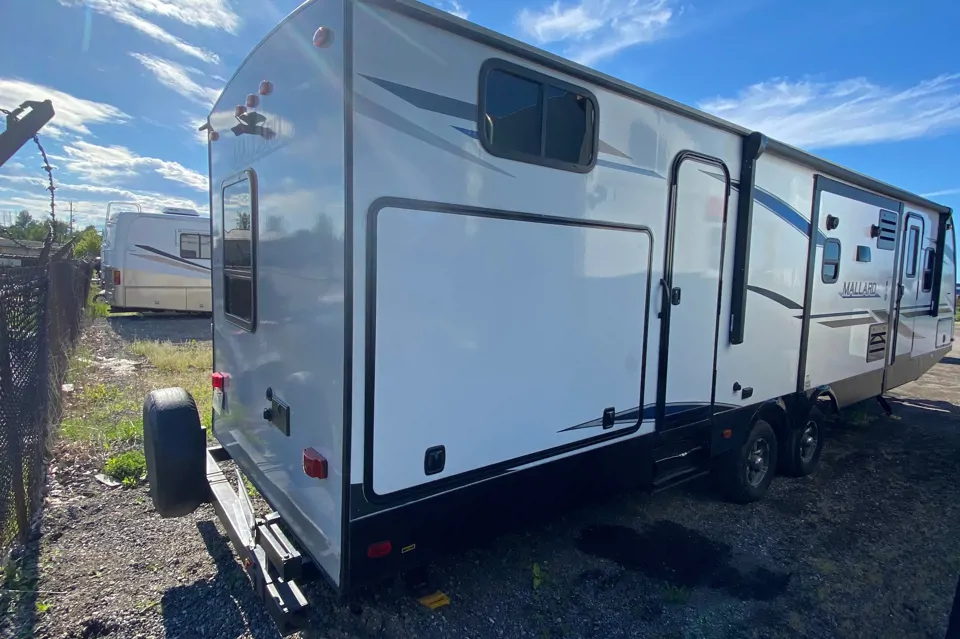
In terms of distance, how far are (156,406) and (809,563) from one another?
Answer: 13.6 feet

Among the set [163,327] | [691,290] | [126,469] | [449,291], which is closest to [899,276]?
[691,290]

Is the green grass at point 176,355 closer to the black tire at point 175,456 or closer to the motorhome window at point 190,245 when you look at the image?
the motorhome window at point 190,245

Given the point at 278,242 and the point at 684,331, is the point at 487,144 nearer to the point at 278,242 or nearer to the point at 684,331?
the point at 278,242

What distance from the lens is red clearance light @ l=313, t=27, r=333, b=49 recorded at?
227cm

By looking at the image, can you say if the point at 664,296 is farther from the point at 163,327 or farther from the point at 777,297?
the point at 163,327

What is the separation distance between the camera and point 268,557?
2.66 m

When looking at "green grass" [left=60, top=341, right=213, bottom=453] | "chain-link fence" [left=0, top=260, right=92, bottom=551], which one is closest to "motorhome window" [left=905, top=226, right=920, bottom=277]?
"green grass" [left=60, top=341, right=213, bottom=453]

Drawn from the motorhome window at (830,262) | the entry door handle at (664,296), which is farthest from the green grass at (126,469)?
the motorhome window at (830,262)

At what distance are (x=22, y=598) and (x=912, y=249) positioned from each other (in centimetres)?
863

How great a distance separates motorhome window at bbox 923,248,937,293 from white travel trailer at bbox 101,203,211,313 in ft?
46.8

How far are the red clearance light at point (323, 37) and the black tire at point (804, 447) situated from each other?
15.6ft

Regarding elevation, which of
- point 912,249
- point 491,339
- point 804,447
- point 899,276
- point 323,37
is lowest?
point 804,447

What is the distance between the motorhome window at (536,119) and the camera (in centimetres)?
268

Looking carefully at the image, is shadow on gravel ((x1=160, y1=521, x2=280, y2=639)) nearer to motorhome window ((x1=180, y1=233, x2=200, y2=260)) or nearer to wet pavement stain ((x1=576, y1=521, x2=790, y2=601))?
wet pavement stain ((x1=576, y1=521, x2=790, y2=601))
